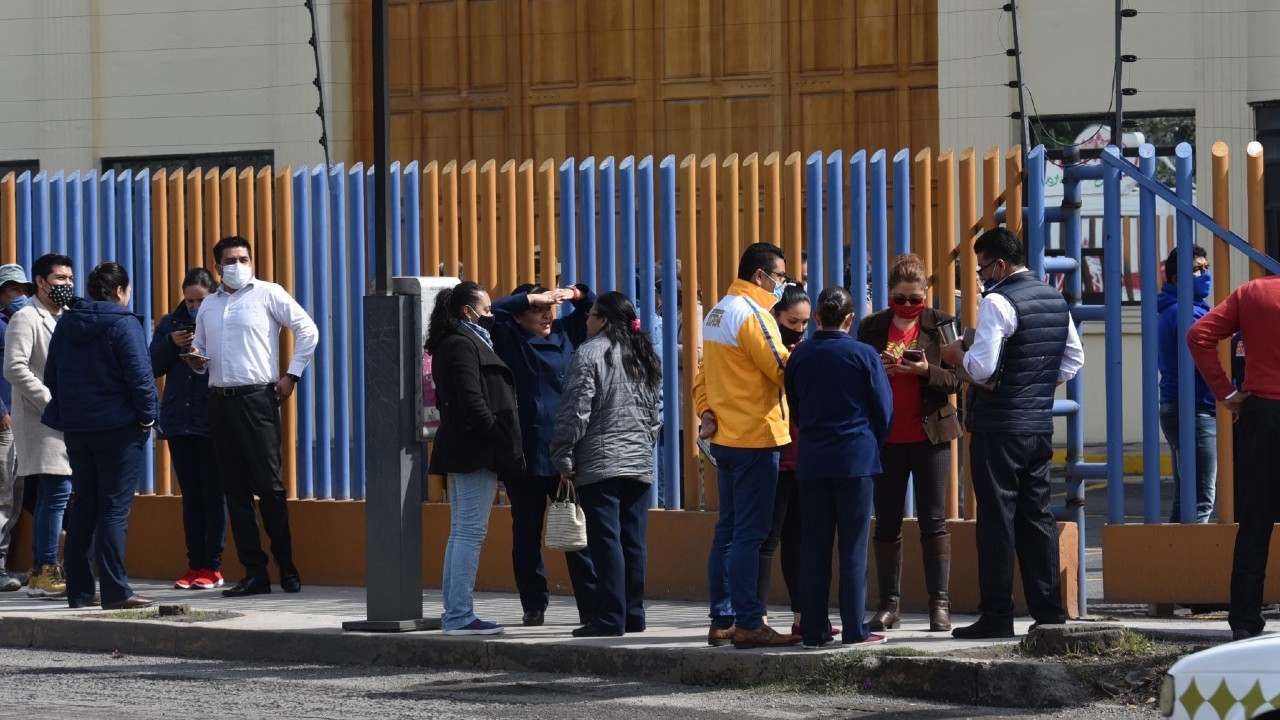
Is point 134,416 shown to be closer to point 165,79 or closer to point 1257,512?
point 1257,512

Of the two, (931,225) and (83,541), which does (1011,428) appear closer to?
(931,225)

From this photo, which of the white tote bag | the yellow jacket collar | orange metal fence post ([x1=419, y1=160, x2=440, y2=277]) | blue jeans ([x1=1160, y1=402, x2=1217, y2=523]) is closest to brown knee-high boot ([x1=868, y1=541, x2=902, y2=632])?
the yellow jacket collar

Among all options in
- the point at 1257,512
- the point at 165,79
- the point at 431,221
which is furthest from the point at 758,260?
the point at 165,79

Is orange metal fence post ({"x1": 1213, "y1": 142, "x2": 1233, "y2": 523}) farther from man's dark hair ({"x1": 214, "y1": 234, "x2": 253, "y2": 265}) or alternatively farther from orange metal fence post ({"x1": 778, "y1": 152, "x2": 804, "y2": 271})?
man's dark hair ({"x1": 214, "y1": 234, "x2": 253, "y2": 265})

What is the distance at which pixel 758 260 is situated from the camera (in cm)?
930

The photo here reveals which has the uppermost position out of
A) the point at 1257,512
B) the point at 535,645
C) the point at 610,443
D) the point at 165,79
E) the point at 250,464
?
the point at 165,79

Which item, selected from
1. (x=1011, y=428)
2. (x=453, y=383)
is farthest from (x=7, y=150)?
Answer: (x=1011, y=428)

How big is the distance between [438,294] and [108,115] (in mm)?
15282

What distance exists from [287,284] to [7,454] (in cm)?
194

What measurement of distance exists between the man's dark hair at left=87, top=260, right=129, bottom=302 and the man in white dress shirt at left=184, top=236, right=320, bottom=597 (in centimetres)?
58

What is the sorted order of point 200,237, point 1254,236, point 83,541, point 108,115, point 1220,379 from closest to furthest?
1. point 1220,379
2. point 1254,236
3. point 83,541
4. point 200,237
5. point 108,115

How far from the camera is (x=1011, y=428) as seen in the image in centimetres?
913

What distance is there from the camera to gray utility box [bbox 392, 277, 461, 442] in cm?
999

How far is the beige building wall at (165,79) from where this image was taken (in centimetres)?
2295
